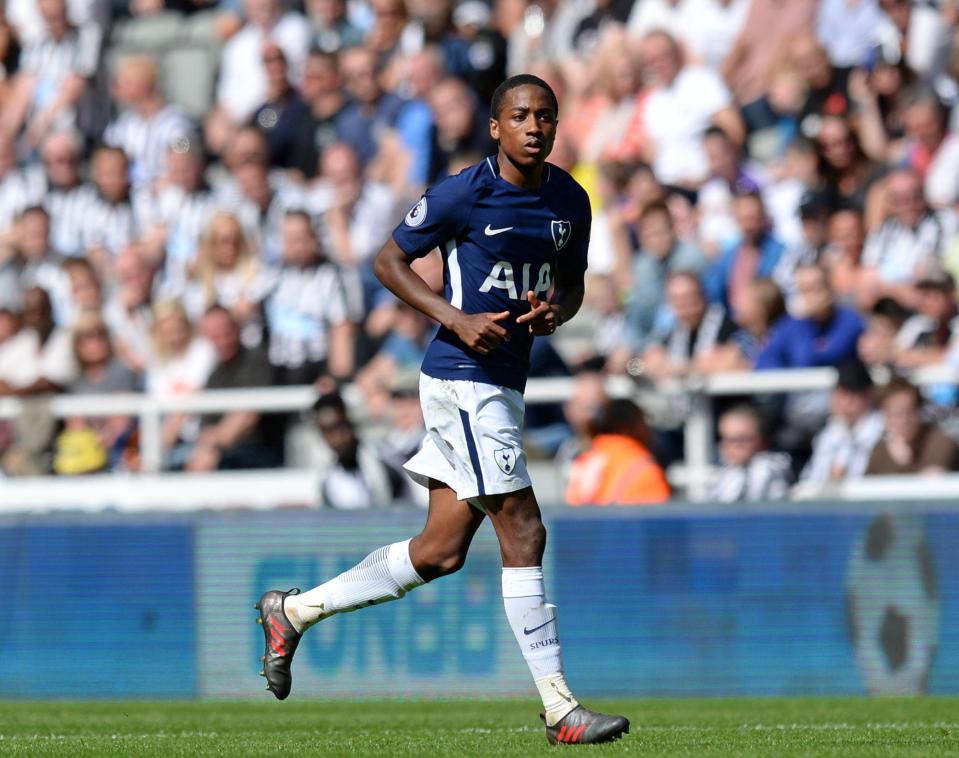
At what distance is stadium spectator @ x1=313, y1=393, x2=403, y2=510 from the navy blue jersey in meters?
4.35

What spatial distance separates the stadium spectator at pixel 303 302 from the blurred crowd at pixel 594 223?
0.02m

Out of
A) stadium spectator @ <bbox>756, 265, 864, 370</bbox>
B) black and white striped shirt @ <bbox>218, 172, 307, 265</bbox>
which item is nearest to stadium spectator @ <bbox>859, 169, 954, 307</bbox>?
stadium spectator @ <bbox>756, 265, 864, 370</bbox>

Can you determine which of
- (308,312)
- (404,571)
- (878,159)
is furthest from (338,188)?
(404,571)

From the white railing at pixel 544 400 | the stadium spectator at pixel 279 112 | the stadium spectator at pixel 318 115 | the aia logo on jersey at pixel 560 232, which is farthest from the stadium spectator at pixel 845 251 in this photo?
the aia logo on jersey at pixel 560 232

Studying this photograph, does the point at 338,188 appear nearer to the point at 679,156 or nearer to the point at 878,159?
the point at 679,156

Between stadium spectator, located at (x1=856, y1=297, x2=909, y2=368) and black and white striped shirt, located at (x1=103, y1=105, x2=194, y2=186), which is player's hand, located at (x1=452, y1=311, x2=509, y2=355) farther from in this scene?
black and white striped shirt, located at (x1=103, y1=105, x2=194, y2=186)

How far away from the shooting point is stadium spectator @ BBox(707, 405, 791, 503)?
10.5 metres

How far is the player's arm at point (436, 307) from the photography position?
644cm

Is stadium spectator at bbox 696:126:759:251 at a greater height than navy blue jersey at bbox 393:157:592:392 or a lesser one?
greater

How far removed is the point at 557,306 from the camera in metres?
6.68

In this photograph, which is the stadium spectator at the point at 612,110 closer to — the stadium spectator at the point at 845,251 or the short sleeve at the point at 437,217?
the stadium spectator at the point at 845,251

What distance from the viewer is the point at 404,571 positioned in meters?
6.98

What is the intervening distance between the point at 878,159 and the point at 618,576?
3935 mm

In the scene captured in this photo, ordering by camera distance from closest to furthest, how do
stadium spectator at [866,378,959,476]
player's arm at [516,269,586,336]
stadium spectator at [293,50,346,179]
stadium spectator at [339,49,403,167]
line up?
player's arm at [516,269,586,336] < stadium spectator at [866,378,959,476] < stadium spectator at [339,49,403,167] < stadium spectator at [293,50,346,179]
